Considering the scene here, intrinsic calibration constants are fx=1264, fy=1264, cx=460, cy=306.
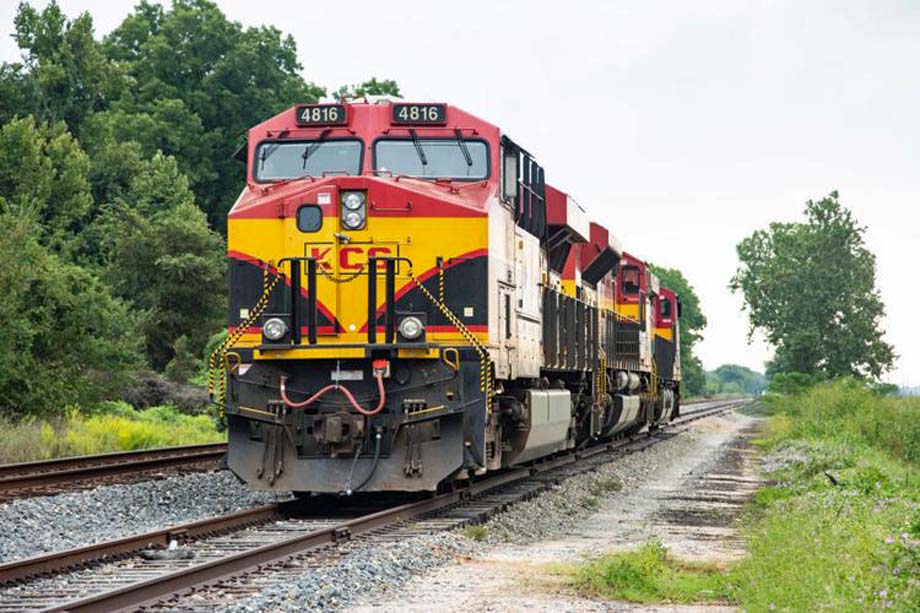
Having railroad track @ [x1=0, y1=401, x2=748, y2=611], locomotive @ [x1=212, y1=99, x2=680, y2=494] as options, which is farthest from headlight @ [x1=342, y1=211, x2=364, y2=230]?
railroad track @ [x1=0, y1=401, x2=748, y2=611]

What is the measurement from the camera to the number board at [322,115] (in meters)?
13.7

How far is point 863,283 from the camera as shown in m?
67.6

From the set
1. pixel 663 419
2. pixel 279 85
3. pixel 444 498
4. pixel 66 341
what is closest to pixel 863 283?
pixel 279 85

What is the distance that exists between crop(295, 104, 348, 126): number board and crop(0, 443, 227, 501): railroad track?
4930 millimetres

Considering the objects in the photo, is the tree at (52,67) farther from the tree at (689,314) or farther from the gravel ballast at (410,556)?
the tree at (689,314)

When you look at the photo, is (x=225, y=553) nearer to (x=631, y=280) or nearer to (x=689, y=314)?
(x=631, y=280)

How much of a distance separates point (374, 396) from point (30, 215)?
14.3 metres

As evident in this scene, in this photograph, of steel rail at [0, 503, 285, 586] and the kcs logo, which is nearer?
steel rail at [0, 503, 285, 586]

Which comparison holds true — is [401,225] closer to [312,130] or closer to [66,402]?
[312,130]

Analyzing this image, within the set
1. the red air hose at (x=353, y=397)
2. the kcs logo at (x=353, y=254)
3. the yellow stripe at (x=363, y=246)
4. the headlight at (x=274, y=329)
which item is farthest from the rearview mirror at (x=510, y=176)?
the headlight at (x=274, y=329)

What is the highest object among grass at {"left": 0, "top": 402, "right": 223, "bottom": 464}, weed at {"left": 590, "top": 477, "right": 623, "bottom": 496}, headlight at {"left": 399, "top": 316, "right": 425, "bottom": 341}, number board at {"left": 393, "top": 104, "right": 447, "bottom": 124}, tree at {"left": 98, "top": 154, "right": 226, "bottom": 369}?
tree at {"left": 98, "top": 154, "right": 226, "bottom": 369}

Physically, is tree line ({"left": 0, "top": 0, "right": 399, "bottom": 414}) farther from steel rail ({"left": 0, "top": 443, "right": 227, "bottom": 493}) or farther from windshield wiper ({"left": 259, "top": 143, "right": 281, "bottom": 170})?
windshield wiper ({"left": 259, "top": 143, "right": 281, "bottom": 170})

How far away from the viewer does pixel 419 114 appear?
1372 cm

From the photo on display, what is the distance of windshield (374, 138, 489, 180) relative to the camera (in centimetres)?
1373
